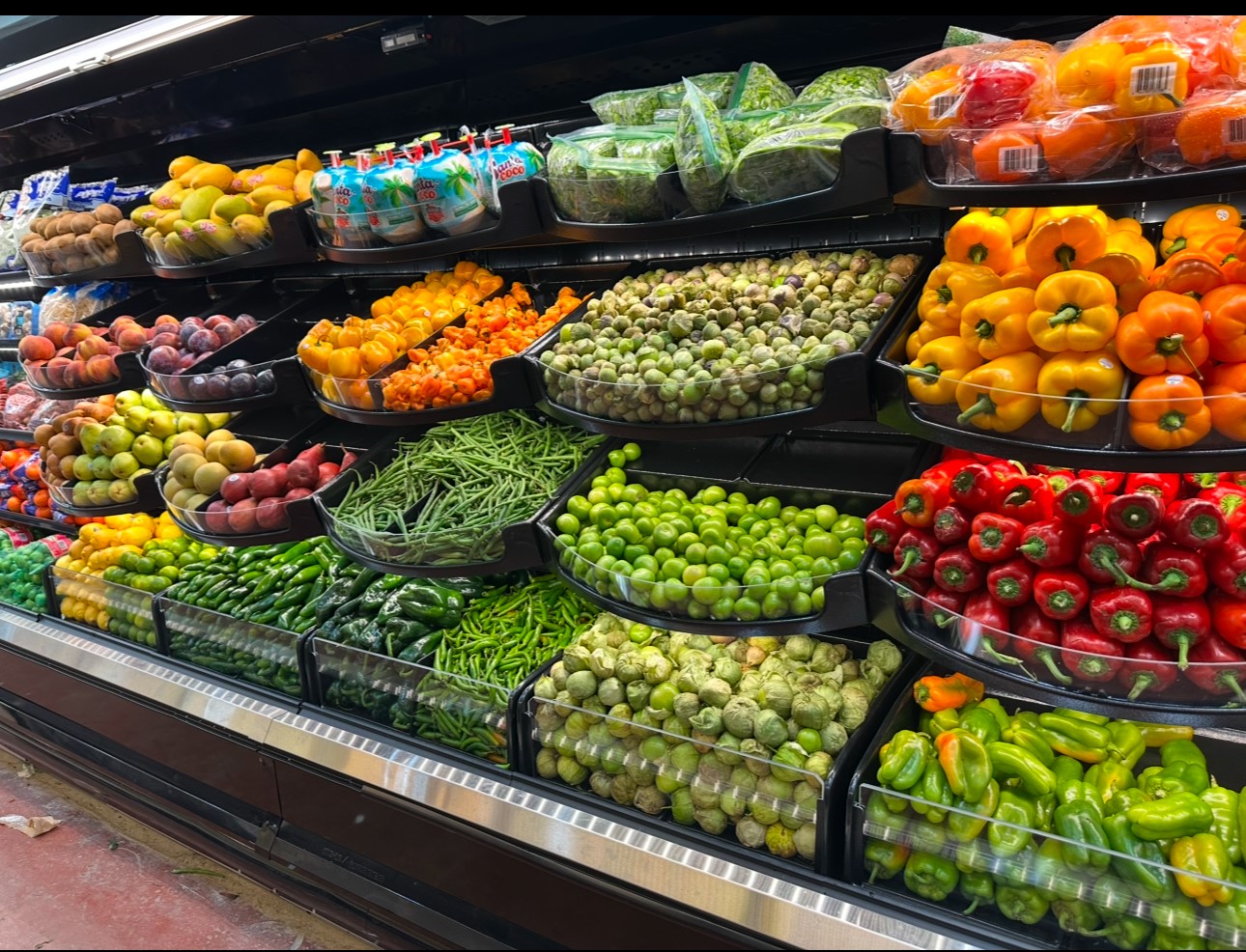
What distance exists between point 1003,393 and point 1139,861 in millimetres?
862

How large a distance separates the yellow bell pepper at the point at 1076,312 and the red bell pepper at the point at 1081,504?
308mm

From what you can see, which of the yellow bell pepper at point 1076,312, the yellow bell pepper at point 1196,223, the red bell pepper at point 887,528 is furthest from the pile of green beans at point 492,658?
the yellow bell pepper at point 1196,223

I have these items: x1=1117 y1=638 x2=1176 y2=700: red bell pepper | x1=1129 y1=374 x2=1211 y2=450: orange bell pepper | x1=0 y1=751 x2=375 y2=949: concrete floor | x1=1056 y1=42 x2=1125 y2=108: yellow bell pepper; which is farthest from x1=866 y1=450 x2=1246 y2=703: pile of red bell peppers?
x1=0 y1=751 x2=375 y2=949: concrete floor

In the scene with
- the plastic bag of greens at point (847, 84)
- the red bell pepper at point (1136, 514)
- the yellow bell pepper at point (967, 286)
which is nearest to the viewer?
the red bell pepper at point (1136, 514)

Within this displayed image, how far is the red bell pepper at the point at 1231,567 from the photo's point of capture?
169 cm

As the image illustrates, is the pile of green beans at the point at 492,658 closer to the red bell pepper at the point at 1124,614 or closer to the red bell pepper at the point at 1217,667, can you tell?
the red bell pepper at the point at 1124,614

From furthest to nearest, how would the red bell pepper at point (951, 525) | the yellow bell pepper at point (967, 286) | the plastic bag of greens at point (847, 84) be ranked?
the plastic bag of greens at point (847, 84), the red bell pepper at point (951, 525), the yellow bell pepper at point (967, 286)

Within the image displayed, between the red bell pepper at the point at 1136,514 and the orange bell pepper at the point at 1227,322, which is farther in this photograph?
the red bell pepper at the point at 1136,514

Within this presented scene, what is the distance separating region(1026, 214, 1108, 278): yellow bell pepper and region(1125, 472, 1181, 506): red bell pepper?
1.45 ft

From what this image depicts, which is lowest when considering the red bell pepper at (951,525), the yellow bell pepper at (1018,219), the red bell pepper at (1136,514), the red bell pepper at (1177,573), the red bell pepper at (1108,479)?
the red bell pepper at (1177,573)

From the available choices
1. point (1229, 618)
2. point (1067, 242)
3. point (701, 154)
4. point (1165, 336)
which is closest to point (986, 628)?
point (1229, 618)

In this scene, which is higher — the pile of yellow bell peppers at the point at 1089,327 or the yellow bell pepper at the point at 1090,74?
the yellow bell pepper at the point at 1090,74

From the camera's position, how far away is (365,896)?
2658 mm

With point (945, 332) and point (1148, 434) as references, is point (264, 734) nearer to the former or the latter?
point (945, 332)
